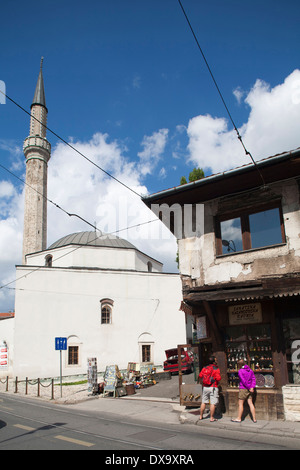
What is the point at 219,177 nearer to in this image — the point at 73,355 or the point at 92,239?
the point at 73,355

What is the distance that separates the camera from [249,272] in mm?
10438

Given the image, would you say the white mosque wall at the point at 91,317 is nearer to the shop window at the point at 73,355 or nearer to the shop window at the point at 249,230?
the shop window at the point at 73,355

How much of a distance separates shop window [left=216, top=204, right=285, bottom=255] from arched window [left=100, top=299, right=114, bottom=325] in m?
18.6

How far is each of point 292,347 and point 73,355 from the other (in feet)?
65.6

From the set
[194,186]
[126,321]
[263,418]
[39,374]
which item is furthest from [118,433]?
[126,321]

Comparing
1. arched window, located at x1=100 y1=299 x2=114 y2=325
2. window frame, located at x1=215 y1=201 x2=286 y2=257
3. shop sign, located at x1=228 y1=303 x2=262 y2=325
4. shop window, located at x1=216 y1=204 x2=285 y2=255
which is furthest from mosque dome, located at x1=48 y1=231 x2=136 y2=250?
shop sign, located at x1=228 y1=303 x2=262 y2=325

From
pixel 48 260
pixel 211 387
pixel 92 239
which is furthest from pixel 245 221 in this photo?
pixel 92 239

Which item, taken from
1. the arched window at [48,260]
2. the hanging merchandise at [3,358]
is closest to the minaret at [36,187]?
the arched window at [48,260]

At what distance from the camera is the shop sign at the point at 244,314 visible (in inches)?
395

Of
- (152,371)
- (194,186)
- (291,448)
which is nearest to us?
(291,448)

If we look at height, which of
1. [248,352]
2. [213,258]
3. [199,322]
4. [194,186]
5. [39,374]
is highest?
[194,186]

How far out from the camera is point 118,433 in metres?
8.45

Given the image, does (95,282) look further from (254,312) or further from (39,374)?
(254,312)

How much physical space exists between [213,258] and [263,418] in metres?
4.48
